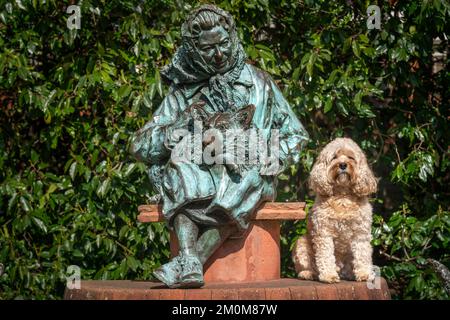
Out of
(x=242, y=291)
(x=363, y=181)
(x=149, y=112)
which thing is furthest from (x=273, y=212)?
(x=149, y=112)

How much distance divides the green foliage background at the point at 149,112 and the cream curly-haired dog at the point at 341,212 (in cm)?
169

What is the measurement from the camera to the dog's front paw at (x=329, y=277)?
→ 661cm

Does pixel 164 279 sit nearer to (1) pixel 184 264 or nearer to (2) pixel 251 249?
(1) pixel 184 264

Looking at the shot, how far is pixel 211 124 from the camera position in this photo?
21.5ft

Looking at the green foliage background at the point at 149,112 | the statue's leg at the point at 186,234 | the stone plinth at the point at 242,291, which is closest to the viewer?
the stone plinth at the point at 242,291

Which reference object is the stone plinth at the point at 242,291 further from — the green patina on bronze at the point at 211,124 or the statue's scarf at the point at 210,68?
the statue's scarf at the point at 210,68

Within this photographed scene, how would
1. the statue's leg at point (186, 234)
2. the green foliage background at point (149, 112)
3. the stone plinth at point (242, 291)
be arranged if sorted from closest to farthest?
the stone plinth at point (242, 291) → the statue's leg at point (186, 234) → the green foliage background at point (149, 112)

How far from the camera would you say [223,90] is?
6789 mm

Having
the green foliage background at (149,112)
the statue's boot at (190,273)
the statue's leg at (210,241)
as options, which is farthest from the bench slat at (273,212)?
the green foliage background at (149,112)

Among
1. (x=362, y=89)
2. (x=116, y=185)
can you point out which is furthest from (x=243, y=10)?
(x=116, y=185)

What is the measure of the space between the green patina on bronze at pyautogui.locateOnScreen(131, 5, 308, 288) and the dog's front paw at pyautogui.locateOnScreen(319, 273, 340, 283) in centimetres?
59

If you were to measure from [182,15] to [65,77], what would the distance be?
3.60ft

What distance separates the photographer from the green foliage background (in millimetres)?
8555

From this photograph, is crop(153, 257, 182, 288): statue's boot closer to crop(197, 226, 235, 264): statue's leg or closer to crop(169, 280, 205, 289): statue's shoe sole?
crop(169, 280, 205, 289): statue's shoe sole
